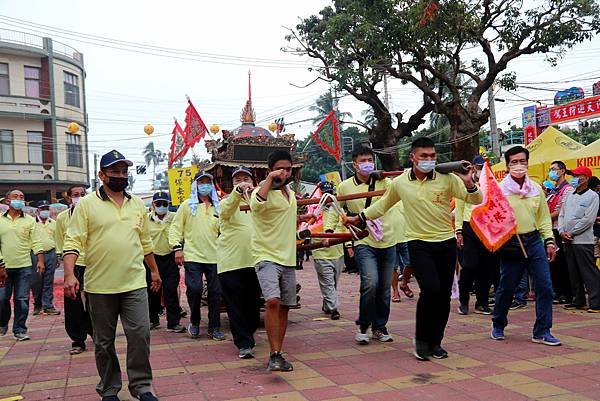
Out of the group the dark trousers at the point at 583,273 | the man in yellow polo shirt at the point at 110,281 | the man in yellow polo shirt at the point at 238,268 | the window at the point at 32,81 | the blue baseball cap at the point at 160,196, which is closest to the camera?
the man in yellow polo shirt at the point at 110,281

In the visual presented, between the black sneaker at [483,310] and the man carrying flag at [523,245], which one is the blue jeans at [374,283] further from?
the black sneaker at [483,310]

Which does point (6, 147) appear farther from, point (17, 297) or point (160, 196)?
point (160, 196)

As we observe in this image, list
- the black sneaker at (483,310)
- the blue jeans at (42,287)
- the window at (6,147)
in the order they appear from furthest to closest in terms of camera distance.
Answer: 1. the window at (6,147)
2. the blue jeans at (42,287)
3. the black sneaker at (483,310)

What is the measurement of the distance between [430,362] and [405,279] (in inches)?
173

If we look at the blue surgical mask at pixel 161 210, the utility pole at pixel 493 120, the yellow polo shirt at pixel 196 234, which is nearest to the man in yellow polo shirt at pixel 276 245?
the yellow polo shirt at pixel 196 234

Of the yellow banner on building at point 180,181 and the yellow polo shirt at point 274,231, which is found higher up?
the yellow banner on building at point 180,181

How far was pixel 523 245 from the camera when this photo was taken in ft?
20.0

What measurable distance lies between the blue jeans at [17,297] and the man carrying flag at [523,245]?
228 inches

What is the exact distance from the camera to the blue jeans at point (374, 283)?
20.1 ft

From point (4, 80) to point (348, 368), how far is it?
3191cm

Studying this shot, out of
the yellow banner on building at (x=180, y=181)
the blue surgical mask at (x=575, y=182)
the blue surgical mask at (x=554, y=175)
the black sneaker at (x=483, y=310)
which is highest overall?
the yellow banner on building at (x=180, y=181)

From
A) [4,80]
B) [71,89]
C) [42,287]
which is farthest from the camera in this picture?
[71,89]

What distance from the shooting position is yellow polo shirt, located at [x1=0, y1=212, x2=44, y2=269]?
8.06 metres

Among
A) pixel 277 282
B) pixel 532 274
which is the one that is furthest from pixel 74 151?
pixel 532 274
